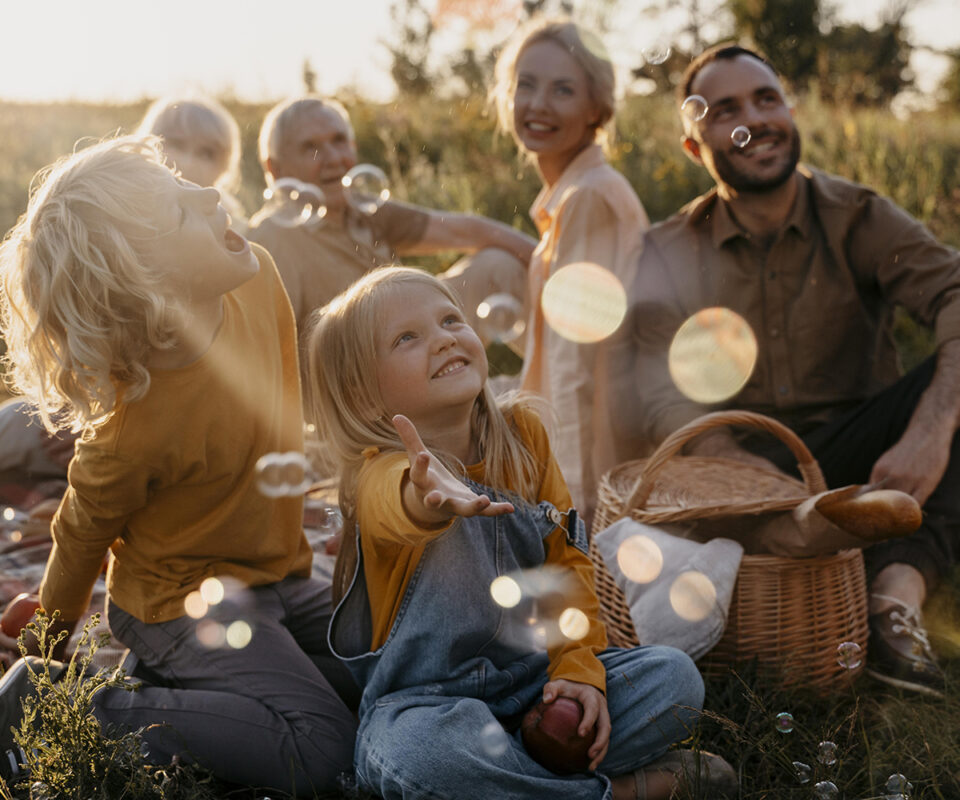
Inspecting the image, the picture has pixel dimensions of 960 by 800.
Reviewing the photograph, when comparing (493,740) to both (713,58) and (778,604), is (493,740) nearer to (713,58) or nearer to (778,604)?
(778,604)

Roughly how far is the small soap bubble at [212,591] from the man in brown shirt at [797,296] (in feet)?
5.48

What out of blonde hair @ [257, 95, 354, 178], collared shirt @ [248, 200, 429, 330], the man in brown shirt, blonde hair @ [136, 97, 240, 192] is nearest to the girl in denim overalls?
the man in brown shirt

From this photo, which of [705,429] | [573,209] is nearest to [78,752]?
[705,429]

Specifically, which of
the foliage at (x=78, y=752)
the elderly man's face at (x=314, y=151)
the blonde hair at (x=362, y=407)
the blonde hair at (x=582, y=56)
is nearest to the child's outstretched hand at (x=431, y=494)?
the blonde hair at (x=362, y=407)

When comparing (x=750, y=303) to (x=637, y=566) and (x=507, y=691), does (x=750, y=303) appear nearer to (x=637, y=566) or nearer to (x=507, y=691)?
(x=637, y=566)

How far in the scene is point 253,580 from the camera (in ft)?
7.10

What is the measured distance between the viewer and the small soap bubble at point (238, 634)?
2.07 meters

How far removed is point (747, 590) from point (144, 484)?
141 cm

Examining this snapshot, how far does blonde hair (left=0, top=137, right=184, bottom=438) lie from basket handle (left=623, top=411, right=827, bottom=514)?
47.9 inches

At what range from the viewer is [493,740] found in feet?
5.51

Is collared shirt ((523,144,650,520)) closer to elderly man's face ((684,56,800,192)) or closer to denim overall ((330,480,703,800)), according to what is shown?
elderly man's face ((684,56,800,192))

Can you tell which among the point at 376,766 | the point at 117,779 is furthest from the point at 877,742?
the point at 117,779

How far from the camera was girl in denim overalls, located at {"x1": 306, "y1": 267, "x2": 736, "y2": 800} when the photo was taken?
1692 millimetres

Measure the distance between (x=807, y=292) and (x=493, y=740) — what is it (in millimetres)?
1993
